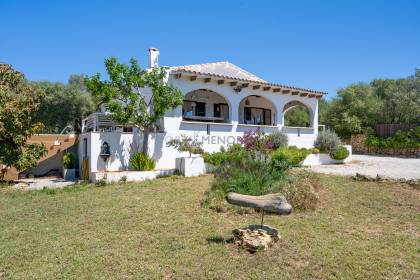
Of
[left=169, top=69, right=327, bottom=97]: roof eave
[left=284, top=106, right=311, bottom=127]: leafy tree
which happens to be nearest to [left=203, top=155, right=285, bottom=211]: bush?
[left=169, top=69, right=327, bottom=97]: roof eave

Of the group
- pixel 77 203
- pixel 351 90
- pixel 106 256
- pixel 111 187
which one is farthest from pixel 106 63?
pixel 351 90

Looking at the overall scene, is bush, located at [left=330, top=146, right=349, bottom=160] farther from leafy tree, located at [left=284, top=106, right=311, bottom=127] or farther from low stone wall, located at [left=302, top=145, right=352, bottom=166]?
leafy tree, located at [left=284, top=106, right=311, bottom=127]

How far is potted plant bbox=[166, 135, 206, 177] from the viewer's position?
45.4 feet

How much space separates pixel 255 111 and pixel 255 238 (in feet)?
60.1

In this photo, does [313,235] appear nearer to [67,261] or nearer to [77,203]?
[67,261]

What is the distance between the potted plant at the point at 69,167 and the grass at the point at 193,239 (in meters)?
6.49

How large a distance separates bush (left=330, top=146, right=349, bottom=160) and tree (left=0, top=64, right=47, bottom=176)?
15.1 metres

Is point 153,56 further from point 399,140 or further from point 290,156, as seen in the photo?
point 399,140

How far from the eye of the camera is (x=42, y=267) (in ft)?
15.3

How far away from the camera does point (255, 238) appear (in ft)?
17.2

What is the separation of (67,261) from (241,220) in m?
3.58

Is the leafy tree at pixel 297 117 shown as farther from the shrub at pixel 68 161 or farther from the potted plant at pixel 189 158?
the shrub at pixel 68 161

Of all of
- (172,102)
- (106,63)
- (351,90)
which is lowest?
(172,102)

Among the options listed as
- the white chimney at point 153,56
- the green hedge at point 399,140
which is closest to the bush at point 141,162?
the white chimney at point 153,56
